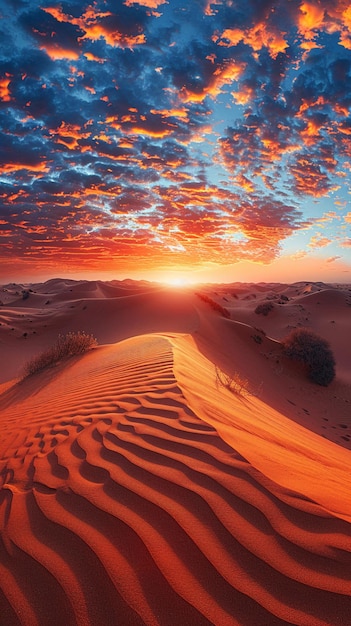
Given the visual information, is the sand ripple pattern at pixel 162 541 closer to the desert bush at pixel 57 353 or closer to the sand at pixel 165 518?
the sand at pixel 165 518

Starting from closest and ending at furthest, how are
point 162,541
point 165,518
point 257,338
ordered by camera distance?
1. point 162,541
2. point 165,518
3. point 257,338

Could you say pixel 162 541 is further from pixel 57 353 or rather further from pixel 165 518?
pixel 57 353

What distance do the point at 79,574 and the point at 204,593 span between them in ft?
2.13

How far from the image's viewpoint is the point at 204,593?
1.46 metres

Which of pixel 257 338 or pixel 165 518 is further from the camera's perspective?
pixel 257 338

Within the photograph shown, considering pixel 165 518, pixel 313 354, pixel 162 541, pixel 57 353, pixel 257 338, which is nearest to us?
pixel 162 541

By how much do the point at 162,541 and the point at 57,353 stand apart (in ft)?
28.4

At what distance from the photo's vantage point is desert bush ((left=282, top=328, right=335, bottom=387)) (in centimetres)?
1116

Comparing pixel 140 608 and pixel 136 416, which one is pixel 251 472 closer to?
pixel 140 608

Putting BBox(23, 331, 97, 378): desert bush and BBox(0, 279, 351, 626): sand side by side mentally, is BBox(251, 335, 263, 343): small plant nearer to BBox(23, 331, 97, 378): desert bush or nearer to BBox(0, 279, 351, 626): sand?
BBox(23, 331, 97, 378): desert bush

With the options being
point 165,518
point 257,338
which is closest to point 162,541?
point 165,518

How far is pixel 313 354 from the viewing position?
1155 cm

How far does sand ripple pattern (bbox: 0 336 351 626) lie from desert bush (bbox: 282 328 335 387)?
378 inches

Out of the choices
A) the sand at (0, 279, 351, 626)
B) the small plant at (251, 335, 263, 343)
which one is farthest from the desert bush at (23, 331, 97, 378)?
the small plant at (251, 335, 263, 343)
